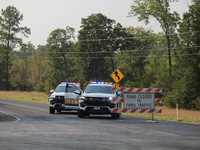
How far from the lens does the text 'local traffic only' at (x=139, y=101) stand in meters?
18.1

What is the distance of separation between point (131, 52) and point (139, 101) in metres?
53.7

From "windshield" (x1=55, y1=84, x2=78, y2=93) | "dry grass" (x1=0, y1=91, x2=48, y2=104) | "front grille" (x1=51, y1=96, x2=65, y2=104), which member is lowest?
"dry grass" (x1=0, y1=91, x2=48, y2=104)

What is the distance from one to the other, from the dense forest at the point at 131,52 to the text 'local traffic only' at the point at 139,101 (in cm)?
2579

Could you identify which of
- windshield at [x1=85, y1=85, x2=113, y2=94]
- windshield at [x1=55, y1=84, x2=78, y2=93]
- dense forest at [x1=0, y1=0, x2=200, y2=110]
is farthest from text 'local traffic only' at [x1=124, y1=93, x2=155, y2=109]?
dense forest at [x1=0, y1=0, x2=200, y2=110]

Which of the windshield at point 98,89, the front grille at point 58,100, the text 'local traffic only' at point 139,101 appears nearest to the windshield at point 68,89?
the front grille at point 58,100

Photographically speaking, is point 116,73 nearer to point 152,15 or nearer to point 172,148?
point 172,148

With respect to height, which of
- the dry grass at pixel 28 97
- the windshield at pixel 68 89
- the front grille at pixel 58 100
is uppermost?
the windshield at pixel 68 89

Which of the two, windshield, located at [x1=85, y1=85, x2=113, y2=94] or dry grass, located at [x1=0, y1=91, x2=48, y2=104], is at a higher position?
windshield, located at [x1=85, y1=85, x2=113, y2=94]

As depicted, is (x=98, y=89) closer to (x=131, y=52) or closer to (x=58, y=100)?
(x=58, y=100)

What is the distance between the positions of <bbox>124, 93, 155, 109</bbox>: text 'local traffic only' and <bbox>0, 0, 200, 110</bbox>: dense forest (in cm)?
2579

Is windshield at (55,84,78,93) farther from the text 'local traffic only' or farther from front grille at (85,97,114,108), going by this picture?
the text 'local traffic only'

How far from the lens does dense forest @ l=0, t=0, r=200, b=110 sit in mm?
Result: 44438

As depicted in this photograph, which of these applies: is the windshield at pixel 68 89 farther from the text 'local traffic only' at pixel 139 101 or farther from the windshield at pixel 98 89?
the text 'local traffic only' at pixel 139 101

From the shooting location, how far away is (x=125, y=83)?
67.2 m
